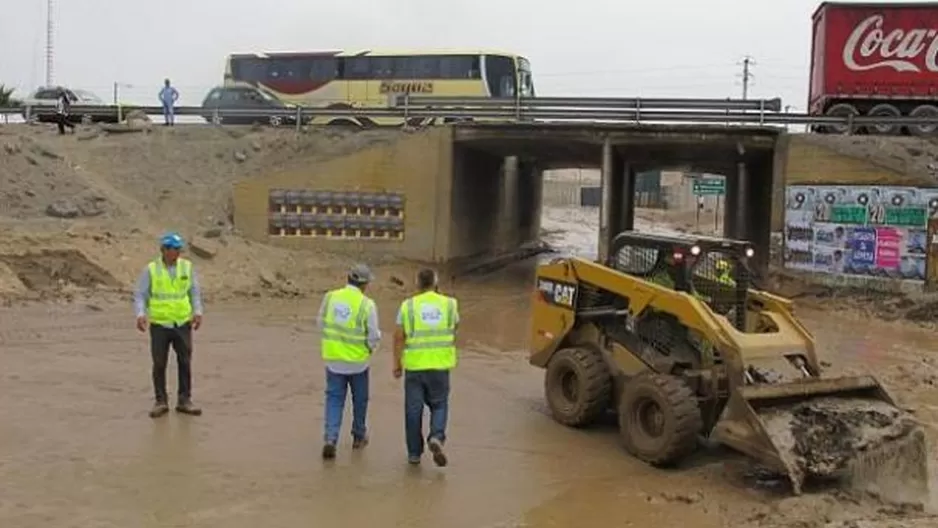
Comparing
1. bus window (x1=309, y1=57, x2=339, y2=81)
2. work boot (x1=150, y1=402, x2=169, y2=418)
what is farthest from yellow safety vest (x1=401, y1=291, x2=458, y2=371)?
bus window (x1=309, y1=57, x2=339, y2=81)

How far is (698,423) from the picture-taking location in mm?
9148

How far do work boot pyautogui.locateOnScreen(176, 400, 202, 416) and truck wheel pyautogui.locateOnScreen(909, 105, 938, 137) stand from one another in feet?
70.7

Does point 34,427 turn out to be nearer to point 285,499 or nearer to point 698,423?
point 285,499

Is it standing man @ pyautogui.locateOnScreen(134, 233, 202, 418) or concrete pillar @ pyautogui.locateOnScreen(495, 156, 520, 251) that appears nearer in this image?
standing man @ pyautogui.locateOnScreen(134, 233, 202, 418)

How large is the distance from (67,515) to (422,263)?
1973 cm

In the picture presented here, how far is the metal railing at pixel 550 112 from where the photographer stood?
26.5m

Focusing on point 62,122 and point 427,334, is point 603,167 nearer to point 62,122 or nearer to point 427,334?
point 62,122

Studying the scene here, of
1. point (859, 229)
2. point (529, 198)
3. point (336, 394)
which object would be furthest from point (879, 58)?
point (336, 394)

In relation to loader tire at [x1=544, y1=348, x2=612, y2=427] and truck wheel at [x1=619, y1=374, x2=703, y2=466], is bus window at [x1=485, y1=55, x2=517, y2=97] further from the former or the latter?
truck wheel at [x1=619, y1=374, x2=703, y2=466]

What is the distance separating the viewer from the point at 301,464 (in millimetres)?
8914

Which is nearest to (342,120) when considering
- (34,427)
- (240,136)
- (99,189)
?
(240,136)

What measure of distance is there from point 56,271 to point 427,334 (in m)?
13.5

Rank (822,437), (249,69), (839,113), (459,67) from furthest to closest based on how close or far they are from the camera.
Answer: (249,69), (459,67), (839,113), (822,437)

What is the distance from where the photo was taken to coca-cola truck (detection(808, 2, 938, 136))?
2773 cm
